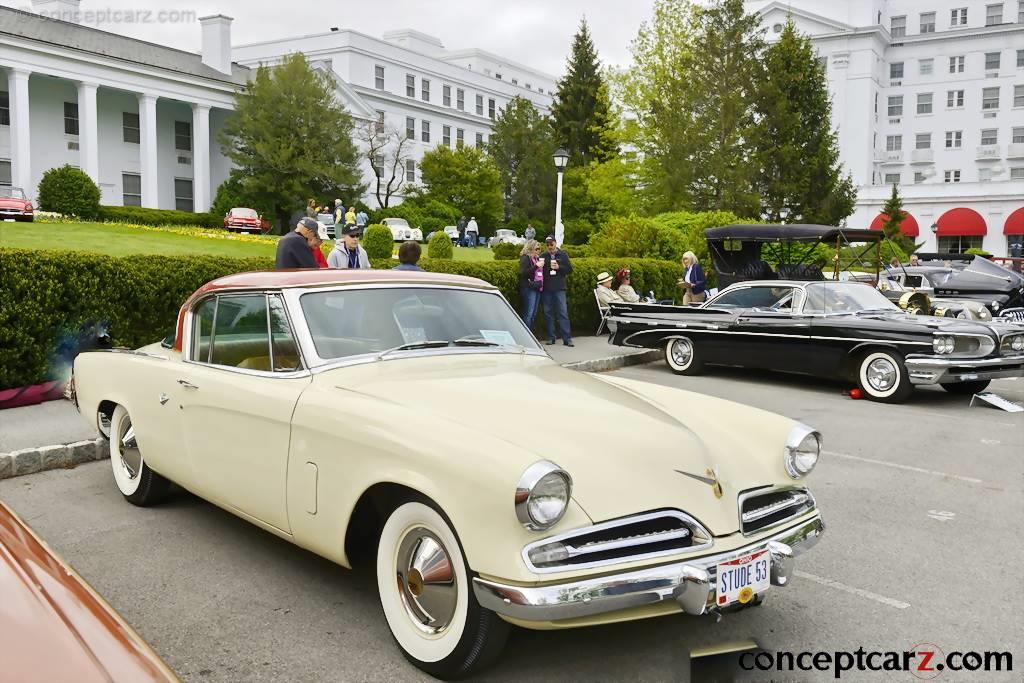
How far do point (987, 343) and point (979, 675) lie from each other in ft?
25.0

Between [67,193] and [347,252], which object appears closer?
[347,252]

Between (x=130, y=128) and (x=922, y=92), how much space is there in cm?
5927

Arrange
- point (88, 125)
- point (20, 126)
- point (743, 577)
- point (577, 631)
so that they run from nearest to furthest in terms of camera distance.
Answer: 1. point (743, 577)
2. point (577, 631)
3. point (20, 126)
4. point (88, 125)

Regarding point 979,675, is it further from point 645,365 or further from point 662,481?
point 645,365

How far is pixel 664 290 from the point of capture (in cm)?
1955

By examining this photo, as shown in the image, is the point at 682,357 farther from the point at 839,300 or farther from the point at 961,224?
the point at 961,224

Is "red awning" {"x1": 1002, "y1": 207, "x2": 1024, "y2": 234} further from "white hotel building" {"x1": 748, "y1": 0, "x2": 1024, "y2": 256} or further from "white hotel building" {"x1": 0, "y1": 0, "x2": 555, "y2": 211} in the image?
"white hotel building" {"x1": 0, "y1": 0, "x2": 555, "y2": 211}

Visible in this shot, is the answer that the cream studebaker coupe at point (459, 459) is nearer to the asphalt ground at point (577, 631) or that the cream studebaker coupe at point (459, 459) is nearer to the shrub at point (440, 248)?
the asphalt ground at point (577, 631)

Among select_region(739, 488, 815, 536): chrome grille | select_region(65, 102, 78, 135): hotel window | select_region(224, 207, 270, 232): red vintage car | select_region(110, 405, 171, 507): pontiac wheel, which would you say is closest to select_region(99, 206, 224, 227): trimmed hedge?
select_region(224, 207, 270, 232): red vintage car

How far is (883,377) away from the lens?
10211mm

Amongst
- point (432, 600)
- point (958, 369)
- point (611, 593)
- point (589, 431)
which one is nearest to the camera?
point (611, 593)

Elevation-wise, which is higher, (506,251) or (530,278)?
(506,251)

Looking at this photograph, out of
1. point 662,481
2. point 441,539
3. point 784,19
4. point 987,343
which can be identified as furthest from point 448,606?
point 784,19

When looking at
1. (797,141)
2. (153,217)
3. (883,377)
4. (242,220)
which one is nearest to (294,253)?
(883,377)
